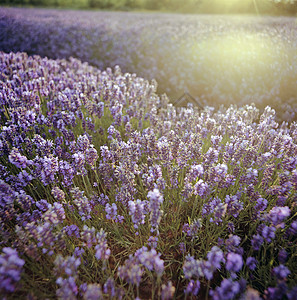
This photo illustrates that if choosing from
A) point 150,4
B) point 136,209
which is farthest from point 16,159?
point 150,4

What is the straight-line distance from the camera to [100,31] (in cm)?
701

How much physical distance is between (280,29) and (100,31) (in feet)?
16.8

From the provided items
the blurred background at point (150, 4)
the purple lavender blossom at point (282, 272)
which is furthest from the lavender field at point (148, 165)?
the blurred background at point (150, 4)

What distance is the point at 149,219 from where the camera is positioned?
55.8 inches

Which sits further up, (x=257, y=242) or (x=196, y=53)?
(x=196, y=53)

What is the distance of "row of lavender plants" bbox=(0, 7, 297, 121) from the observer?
5.00 metres

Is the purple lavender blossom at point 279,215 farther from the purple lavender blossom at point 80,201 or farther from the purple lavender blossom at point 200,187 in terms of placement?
the purple lavender blossom at point 80,201

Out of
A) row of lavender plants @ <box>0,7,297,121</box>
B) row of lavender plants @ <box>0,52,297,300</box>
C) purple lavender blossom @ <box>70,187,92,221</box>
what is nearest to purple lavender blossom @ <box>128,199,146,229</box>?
row of lavender plants @ <box>0,52,297,300</box>

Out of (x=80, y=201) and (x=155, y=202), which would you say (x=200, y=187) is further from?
(x=80, y=201)

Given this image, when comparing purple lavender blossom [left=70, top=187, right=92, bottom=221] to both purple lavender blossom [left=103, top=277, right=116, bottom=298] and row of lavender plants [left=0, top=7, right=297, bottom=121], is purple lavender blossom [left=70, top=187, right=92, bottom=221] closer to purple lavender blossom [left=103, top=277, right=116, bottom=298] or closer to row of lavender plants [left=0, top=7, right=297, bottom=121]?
purple lavender blossom [left=103, top=277, right=116, bottom=298]

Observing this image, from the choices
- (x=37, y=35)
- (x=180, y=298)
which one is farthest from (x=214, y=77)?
(x=37, y=35)

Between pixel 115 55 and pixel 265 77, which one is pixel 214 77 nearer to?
pixel 265 77

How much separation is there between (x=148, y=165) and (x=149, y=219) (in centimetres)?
74

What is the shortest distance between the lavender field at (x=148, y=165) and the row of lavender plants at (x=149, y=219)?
13 millimetres
